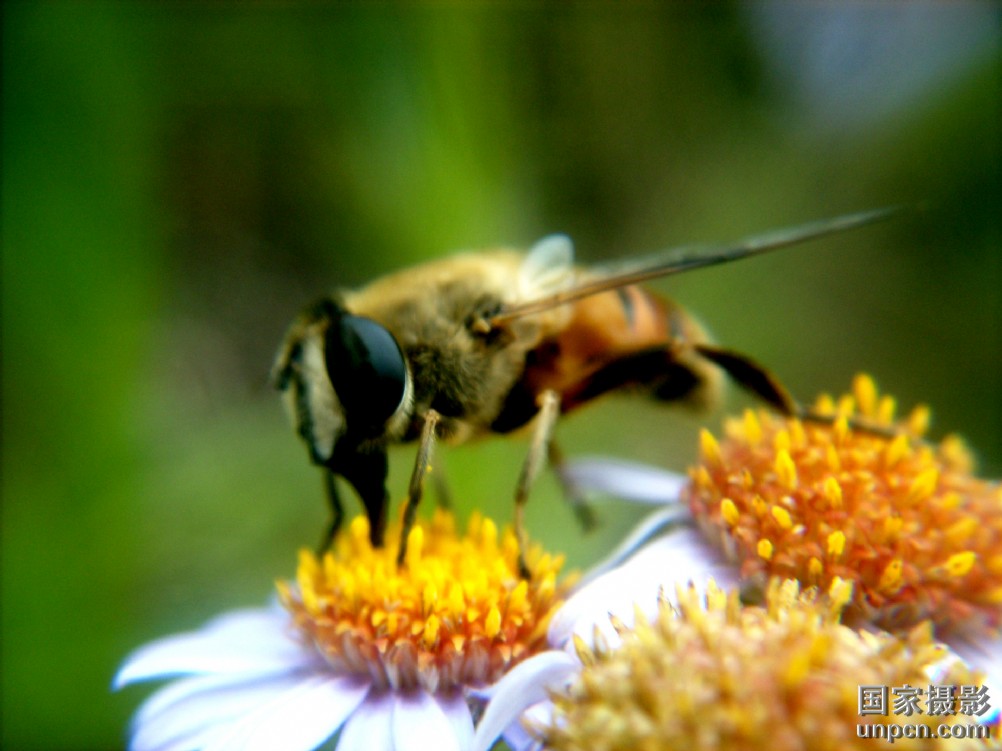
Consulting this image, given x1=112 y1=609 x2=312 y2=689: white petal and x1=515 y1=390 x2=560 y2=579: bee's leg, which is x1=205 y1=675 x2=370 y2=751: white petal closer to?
x1=112 y1=609 x2=312 y2=689: white petal

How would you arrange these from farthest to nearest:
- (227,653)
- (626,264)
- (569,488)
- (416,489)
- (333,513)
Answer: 1. (569,488)
2. (626,264)
3. (333,513)
4. (227,653)
5. (416,489)

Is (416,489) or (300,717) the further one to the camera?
(416,489)

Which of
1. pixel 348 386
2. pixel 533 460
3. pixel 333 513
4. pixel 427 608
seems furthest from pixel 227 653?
pixel 533 460

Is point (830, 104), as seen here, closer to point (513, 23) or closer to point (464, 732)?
point (513, 23)

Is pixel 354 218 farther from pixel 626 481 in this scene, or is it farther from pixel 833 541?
pixel 833 541

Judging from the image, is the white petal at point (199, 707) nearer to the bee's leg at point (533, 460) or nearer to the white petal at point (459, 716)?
the white petal at point (459, 716)

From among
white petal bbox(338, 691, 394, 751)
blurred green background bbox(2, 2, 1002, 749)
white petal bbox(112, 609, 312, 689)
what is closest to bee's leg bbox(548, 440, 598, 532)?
blurred green background bbox(2, 2, 1002, 749)

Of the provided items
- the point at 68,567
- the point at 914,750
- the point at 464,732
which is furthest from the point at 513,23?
the point at 914,750
